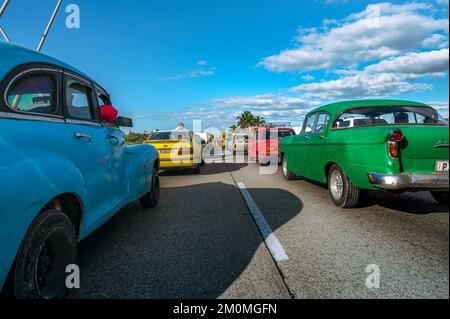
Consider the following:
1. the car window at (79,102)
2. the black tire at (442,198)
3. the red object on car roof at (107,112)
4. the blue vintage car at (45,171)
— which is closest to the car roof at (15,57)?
the blue vintage car at (45,171)

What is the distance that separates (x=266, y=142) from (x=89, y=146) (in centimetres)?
1020

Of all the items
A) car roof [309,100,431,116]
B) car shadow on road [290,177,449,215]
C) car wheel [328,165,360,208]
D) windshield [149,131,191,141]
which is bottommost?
car shadow on road [290,177,449,215]

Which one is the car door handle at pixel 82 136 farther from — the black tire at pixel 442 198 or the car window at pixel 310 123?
the car window at pixel 310 123

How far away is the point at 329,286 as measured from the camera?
7.61 feet

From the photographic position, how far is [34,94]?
2211 millimetres

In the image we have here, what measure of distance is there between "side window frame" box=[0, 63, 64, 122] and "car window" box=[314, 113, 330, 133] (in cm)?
444

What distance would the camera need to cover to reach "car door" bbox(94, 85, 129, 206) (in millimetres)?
3283

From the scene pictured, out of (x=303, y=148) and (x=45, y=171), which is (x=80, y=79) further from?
(x=303, y=148)

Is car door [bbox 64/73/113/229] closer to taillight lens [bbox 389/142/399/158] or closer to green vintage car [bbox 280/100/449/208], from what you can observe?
green vintage car [bbox 280/100/449/208]

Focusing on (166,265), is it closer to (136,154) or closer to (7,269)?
(7,269)

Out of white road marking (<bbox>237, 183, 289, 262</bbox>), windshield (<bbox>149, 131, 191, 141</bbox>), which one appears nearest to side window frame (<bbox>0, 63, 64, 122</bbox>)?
white road marking (<bbox>237, 183, 289, 262</bbox>)

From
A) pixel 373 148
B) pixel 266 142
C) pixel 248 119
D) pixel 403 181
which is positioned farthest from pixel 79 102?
pixel 248 119

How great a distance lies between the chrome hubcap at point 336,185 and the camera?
4.75 meters
